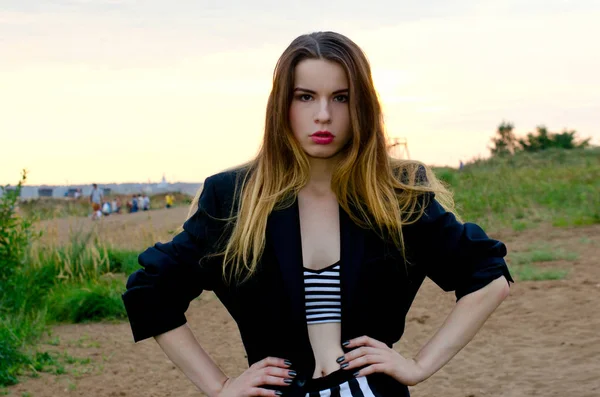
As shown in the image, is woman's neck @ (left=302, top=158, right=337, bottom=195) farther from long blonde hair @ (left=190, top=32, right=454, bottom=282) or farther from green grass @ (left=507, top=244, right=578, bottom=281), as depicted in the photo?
green grass @ (left=507, top=244, right=578, bottom=281)

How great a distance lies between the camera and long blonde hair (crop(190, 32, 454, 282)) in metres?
2.35

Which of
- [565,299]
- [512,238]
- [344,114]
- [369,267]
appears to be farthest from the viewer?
[512,238]

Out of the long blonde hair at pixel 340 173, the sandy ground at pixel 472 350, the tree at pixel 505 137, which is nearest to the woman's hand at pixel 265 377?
the long blonde hair at pixel 340 173

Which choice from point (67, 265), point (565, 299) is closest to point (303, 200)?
point (565, 299)

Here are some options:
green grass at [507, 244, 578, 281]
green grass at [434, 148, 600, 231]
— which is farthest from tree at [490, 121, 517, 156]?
green grass at [507, 244, 578, 281]

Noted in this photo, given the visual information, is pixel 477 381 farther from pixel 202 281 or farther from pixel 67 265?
pixel 67 265

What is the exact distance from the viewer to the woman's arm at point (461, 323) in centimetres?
238

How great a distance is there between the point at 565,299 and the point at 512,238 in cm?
467

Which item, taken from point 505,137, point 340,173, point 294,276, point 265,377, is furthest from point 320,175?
point 505,137

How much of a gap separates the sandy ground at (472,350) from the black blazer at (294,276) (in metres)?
3.51

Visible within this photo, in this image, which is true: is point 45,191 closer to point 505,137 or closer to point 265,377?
point 505,137

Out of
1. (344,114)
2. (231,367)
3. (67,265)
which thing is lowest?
(231,367)

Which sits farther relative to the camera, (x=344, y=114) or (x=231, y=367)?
(x=231, y=367)

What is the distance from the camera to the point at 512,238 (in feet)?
43.0
